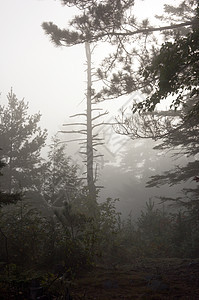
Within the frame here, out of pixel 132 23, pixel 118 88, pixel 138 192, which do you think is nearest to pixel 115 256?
pixel 118 88

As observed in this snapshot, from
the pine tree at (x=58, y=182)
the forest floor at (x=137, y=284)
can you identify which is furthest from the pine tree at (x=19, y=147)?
the forest floor at (x=137, y=284)

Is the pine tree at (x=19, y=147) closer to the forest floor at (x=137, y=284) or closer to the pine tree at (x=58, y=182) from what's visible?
the pine tree at (x=58, y=182)

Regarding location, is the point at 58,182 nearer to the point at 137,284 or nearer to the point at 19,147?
the point at 19,147

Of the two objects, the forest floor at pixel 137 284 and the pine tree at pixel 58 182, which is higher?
the pine tree at pixel 58 182

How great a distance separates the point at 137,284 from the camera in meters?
5.52

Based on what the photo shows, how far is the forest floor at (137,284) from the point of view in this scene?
476 centimetres

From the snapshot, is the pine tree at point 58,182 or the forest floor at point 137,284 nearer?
the forest floor at point 137,284

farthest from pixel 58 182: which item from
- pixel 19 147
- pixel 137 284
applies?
pixel 137 284

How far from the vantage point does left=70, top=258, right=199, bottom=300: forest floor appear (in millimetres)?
4762

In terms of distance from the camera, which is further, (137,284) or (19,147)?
(19,147)

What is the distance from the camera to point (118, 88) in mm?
8438

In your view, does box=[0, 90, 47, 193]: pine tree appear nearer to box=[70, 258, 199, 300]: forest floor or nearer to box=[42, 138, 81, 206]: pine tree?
box=[42, 138, 81, 206]: pine tree

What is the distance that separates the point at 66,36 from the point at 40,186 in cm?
1149

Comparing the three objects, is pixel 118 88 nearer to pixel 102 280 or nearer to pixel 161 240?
pixel 102 280
